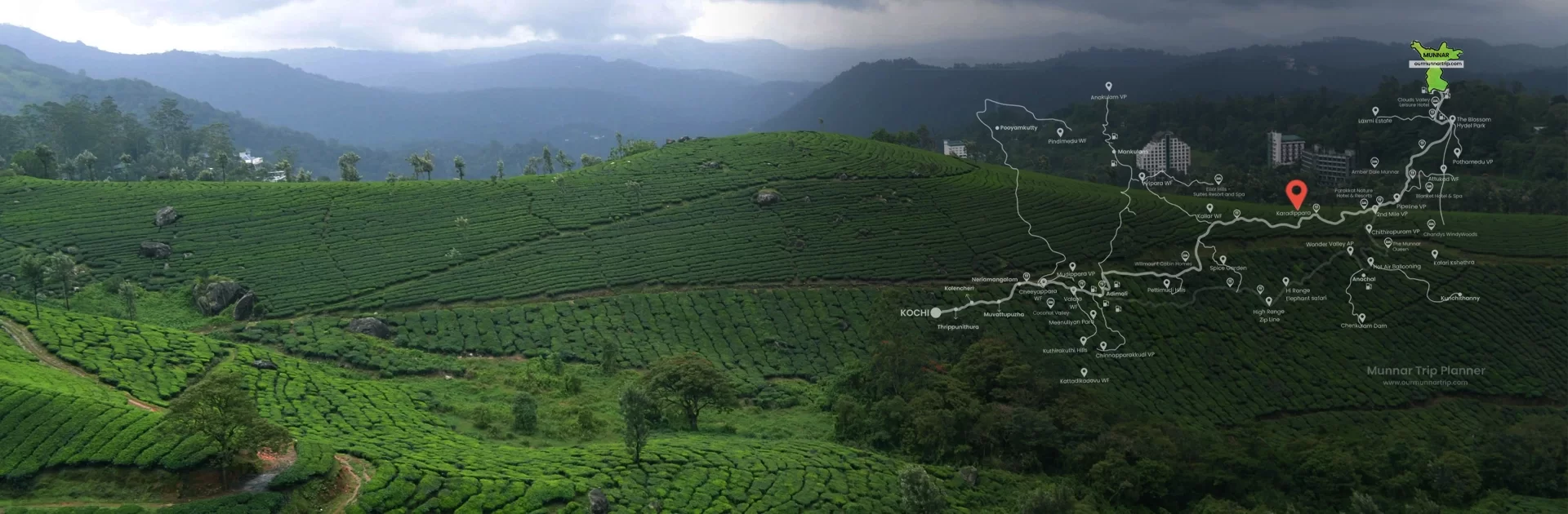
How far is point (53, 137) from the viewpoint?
118 metres

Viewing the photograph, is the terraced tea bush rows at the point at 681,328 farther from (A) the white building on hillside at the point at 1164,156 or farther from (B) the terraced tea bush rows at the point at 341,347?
(A) the white building on hillside at the point at 1164,156

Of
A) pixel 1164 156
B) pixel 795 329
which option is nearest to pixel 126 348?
pixel 795 329

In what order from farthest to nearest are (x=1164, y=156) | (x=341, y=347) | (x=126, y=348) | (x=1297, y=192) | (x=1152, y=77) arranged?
(x=1152, y=77) < (x=1164, y=156) < (x=1297, y=192) < (x=341, y=347) < (x=126, y=348)

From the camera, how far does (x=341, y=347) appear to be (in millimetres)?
49656

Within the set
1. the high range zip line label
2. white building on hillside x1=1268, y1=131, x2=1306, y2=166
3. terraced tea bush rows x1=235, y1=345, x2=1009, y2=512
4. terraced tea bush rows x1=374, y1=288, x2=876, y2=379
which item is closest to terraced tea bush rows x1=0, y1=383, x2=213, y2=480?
terraced tea bush rows x1=235, y1=345, x2=1009, y2=512

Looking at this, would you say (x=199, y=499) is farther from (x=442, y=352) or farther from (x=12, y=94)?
(x=12, y=94)

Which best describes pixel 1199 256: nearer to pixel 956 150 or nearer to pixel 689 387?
pixel 689 387

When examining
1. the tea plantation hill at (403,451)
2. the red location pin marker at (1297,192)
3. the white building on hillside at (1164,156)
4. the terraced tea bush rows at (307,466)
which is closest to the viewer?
the terraced tea bush rows at (307,466)

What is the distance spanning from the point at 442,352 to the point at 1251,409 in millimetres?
44635

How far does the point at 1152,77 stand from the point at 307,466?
286ft

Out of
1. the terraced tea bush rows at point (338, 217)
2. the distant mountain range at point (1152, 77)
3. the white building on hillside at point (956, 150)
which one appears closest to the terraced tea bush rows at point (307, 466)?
the terraced tea bush rows at point (338, 217)

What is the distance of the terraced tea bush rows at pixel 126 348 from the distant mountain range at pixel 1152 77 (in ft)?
161

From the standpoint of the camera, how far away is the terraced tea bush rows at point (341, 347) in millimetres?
48469

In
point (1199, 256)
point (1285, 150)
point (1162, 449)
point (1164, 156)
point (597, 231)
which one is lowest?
point (1162, 449)
